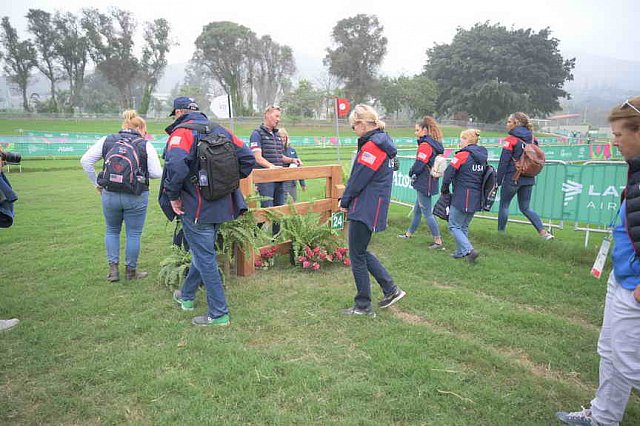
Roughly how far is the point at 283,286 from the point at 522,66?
228ft

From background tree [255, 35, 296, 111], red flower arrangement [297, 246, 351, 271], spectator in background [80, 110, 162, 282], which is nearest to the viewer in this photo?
spectator in background [80, 110, 162, 282]

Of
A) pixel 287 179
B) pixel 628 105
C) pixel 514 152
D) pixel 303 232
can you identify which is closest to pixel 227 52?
pixel 514 152

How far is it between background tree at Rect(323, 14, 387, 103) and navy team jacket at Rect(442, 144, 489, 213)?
219 feet

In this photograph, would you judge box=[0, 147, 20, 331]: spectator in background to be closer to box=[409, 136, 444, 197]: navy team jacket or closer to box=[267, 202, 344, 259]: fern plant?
box=[267, 202, 344, 259]: fern plant

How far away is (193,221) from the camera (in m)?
3.72

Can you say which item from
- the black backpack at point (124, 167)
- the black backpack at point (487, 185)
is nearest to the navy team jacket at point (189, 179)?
the black backpack at point (124, 167)

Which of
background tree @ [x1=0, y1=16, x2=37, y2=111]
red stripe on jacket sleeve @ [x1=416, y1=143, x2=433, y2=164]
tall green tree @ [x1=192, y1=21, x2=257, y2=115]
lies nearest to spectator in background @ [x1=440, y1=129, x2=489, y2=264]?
red stripe on jacket sleeve @ [x1=416, y1=143, x2=433, y2=164]

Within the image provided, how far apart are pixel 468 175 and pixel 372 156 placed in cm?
246

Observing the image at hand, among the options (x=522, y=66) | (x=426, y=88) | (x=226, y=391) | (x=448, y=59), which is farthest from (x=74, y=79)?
(x=226, y=391)

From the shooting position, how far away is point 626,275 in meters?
2.17

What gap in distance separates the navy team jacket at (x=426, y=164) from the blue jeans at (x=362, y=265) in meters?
2.59

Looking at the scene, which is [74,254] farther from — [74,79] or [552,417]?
[74,79]

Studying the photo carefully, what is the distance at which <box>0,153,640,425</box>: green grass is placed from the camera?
282 centimetres

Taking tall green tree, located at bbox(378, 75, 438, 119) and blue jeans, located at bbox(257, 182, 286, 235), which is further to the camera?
tall green tree, located at bbox(378, 75, 438, 119)
